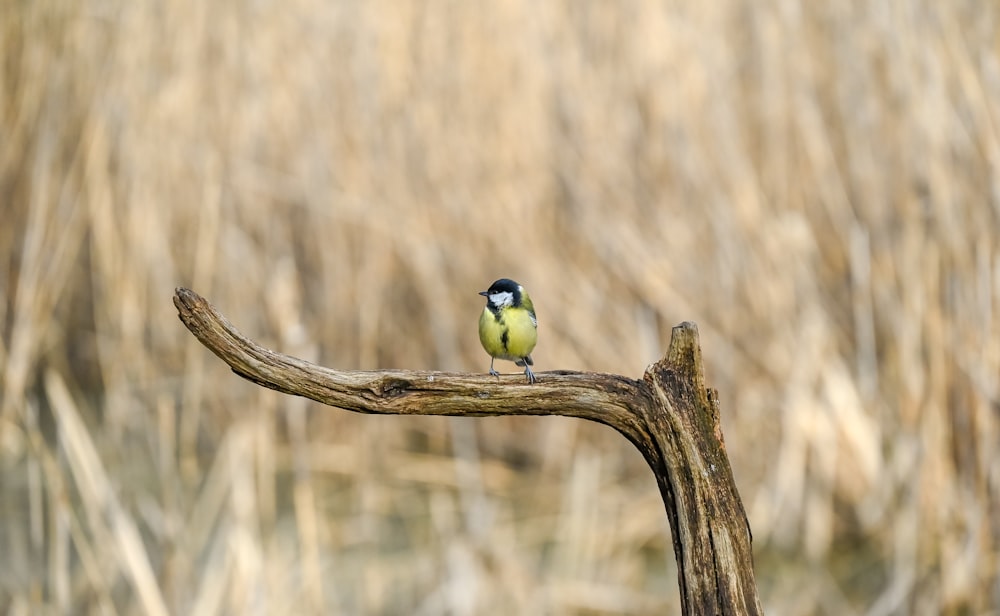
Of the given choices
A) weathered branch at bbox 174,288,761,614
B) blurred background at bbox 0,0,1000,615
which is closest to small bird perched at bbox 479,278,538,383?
weathered branch at bbox 174,288,761,614

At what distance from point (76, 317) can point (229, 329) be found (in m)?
4.18

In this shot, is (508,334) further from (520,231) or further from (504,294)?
(520,231)

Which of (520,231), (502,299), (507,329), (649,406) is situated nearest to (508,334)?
(507,329)

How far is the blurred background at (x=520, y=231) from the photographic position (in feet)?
13.3

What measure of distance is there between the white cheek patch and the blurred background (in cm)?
161

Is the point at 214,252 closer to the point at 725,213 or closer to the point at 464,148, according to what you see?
the point at 464,148

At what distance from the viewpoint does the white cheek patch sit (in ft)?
7.32

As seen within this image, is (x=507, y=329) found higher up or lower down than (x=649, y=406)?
higher up

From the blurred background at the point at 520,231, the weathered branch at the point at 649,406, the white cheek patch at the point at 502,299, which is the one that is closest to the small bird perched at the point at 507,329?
the white cheek patch at the point at 502,299

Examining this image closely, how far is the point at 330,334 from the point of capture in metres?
4.71

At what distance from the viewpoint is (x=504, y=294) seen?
227 centimetres

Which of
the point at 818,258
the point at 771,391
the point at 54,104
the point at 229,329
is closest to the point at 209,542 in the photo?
the point at 54,104

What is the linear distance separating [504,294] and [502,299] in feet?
0.07

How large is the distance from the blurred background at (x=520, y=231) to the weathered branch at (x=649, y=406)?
8.12 ft
